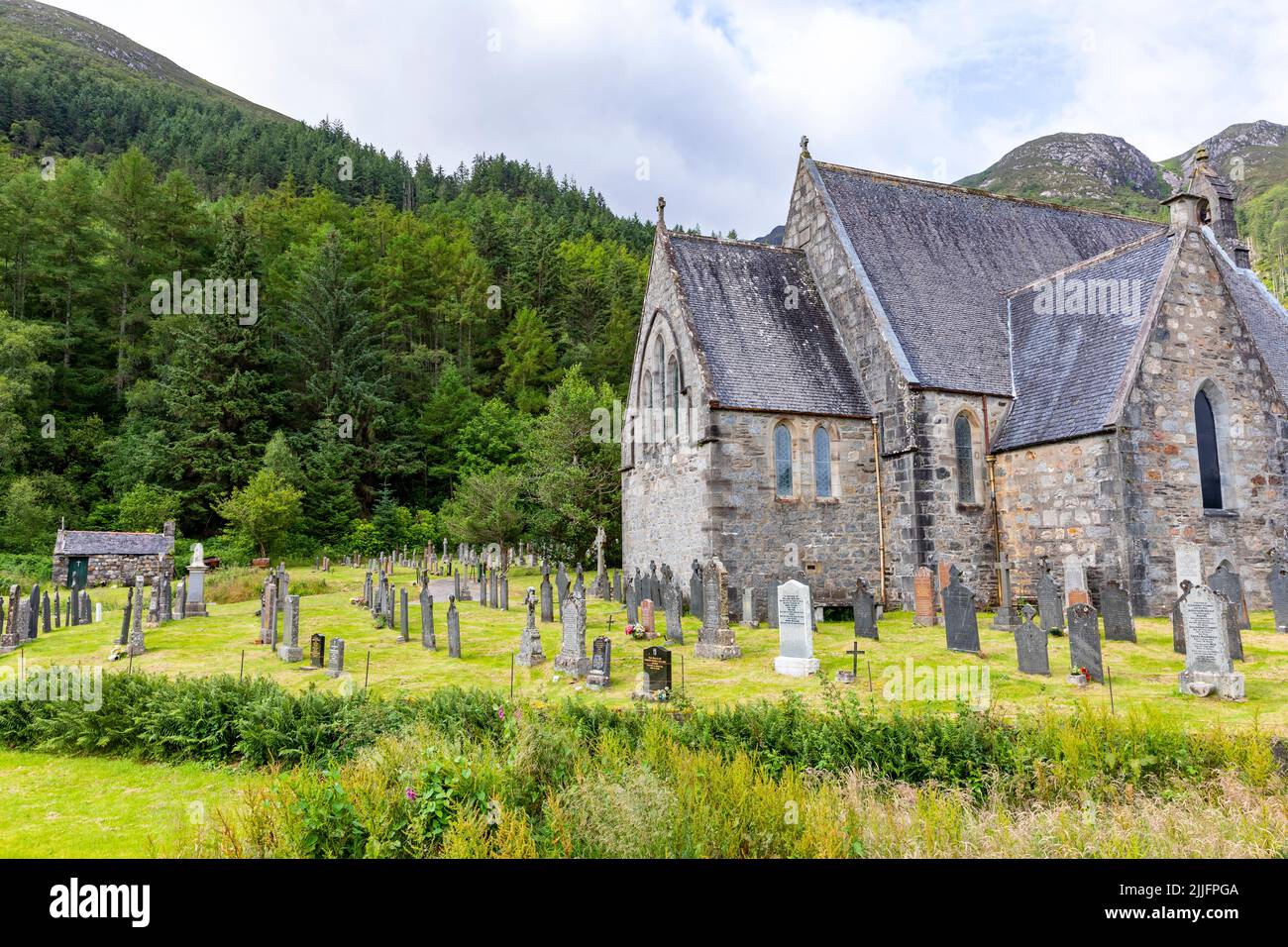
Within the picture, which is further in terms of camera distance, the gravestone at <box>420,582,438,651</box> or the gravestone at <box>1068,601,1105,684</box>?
the gravestone at <box>420,582,438,651</box>

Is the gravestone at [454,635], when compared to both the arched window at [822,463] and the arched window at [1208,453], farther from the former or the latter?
the arched window at [1208,453]

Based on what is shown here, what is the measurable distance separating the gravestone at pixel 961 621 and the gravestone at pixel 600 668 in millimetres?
6275

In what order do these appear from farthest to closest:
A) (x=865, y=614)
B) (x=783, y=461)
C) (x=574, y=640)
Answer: (x=783, y=461) → (x=865, y=614) → (x=574, y=640)

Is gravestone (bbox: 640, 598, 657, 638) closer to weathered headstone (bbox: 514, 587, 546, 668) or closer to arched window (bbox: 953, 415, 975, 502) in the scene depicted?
weathered headstone (bbox: 514, 587, 546, 668)

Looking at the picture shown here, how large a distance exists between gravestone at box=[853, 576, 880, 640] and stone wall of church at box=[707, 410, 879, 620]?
439 centimetres

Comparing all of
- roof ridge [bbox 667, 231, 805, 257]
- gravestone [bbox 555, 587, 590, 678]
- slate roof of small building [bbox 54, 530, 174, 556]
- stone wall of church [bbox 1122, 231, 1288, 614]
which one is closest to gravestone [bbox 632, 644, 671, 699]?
gravestone [bbox 555, 587, 590, 678]

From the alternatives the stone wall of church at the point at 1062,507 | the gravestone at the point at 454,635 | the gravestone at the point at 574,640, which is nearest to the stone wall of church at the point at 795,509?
the stone wall of church at the point at 1062,507

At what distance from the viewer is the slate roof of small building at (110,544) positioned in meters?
27.4

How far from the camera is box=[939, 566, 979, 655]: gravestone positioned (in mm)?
13016

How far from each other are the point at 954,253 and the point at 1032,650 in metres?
16.5

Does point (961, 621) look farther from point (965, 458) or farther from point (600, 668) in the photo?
point (965, 458)

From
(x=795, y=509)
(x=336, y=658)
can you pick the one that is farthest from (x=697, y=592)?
(x=336, y=658)

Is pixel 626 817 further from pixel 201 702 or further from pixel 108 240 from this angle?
pixel 108 240

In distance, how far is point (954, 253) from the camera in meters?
23.8
